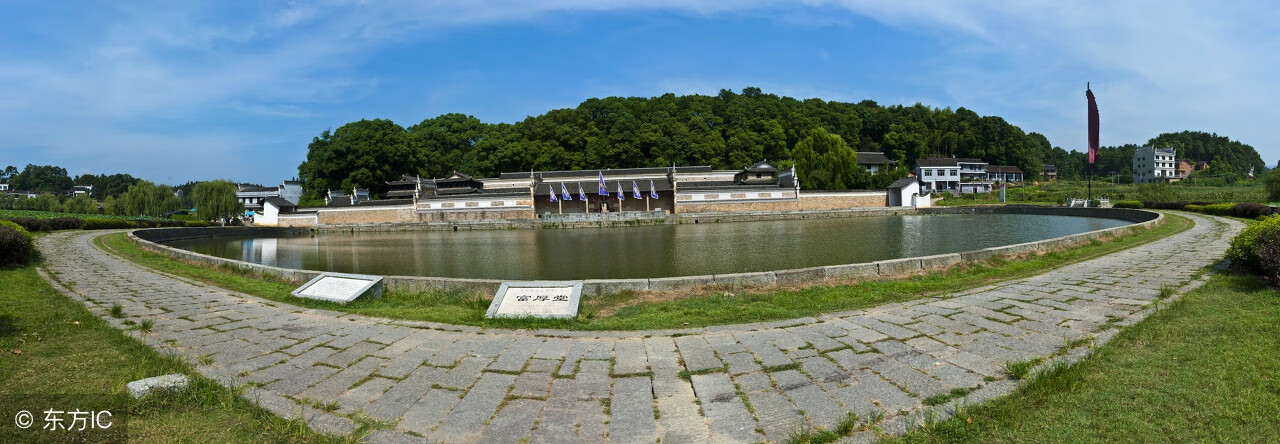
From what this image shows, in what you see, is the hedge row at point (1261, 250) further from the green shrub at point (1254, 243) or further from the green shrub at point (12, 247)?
the green shrub at point (12, 247)

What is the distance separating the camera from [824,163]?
53.2 m

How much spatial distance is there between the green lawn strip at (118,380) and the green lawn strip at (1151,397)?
4021 mm

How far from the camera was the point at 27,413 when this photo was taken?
3178 mm

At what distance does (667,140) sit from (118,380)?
60618 mm

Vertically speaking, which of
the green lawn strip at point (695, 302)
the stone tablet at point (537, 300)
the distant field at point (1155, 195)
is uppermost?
the distant field at point (1155, 195)

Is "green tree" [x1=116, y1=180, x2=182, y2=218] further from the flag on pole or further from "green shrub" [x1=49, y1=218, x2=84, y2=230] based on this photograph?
the flag on pole

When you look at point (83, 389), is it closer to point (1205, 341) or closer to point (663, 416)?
point (663, 416)

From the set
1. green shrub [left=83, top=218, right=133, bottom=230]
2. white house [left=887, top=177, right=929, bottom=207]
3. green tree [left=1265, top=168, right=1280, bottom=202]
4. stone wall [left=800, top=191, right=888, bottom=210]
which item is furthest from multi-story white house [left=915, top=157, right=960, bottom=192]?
green shrub [left=83, top=218, right=133, bottom=230]

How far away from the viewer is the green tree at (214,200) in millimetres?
46125

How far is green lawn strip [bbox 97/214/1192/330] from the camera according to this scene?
6.42 meters

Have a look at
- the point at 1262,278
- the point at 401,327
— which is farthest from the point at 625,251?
the point at 1262,278

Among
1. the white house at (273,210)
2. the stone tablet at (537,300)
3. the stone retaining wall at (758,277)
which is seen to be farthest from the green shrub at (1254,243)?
the white house at (273,210)

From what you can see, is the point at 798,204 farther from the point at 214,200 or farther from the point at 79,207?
the point at 79,207

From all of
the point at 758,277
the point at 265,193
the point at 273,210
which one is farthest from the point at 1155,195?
the point at 265,193
